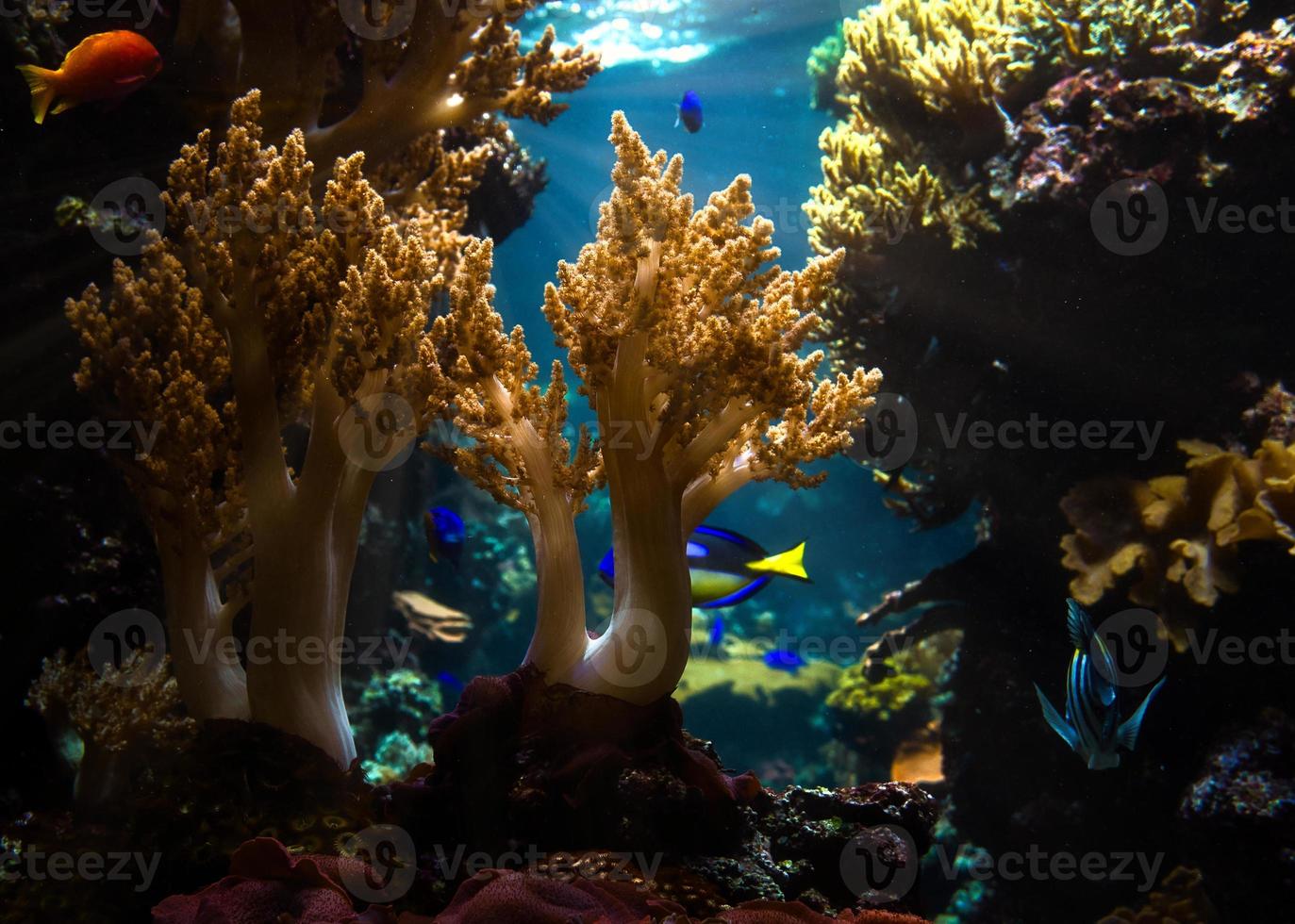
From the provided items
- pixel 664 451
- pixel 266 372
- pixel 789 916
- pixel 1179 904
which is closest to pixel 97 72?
pixel 266 372

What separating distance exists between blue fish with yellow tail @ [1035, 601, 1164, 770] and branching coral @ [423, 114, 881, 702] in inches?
54.1

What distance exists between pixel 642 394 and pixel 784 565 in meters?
1.44

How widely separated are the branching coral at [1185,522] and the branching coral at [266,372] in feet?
14.1

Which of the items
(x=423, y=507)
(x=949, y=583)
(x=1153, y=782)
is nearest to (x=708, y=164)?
(x=423, y=507)

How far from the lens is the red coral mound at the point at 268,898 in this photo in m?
1.75

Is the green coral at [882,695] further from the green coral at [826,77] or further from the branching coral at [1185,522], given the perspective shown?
the green coral at [826,77]

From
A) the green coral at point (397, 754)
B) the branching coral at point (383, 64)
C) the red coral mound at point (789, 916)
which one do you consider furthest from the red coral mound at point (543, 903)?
the green coral at point (397, 754)

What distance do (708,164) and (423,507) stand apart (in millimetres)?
20343

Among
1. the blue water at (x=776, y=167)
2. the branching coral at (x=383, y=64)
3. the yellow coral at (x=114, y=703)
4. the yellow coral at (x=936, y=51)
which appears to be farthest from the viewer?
the blue water at (x=776, y=167)

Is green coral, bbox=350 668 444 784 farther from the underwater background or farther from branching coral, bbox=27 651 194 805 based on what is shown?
branching coral, bbox=27 651 194 805

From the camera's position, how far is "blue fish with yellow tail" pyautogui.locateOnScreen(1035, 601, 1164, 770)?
110 inches

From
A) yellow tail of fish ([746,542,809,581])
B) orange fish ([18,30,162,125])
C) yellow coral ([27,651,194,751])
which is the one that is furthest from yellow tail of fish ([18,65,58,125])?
yellow tail of fish ([746,542,809,581])

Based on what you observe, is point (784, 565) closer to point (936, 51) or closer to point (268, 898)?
point (268, 898)

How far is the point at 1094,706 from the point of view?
2.84 meters
